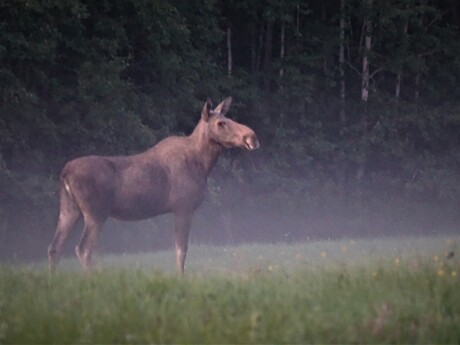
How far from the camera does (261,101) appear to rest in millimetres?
32062

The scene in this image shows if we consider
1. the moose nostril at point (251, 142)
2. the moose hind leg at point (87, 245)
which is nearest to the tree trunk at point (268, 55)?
the moose nostril at point (251, 142)

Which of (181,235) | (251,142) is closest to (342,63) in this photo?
(251,142)

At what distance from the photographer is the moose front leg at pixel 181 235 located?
14594 mm

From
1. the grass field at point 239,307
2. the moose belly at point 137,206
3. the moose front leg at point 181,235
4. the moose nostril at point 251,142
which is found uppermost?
the moose nostril at point 251,142

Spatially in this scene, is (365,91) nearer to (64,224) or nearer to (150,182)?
(150,182)

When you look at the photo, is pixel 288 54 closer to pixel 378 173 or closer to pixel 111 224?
pixel 378 173

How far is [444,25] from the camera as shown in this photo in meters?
37.2

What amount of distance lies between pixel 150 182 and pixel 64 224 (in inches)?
60.9

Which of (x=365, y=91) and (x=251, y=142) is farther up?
(x=251, y=142)

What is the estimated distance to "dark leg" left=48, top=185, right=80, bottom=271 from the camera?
1431 centimetres

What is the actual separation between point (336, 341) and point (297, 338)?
31 cm

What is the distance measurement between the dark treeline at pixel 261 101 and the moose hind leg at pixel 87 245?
818cm

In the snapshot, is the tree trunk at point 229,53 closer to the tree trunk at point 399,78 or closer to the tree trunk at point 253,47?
the tree trunk at point 253,47

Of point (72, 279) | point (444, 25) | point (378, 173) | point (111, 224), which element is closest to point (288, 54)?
point (378, 173)
